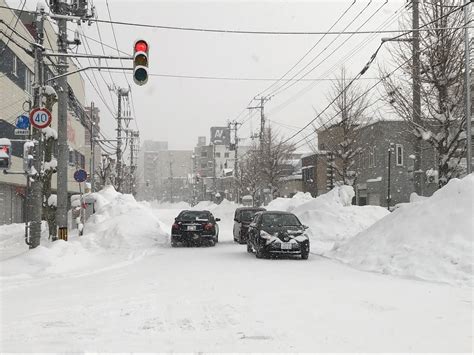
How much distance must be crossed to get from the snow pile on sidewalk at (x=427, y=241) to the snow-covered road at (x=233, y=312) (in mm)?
793

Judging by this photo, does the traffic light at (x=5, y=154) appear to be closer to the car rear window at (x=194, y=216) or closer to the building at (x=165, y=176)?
the car rear window at (x=194, y=216)

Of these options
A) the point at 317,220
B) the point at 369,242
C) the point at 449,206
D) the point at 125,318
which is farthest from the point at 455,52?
the point at 125,318

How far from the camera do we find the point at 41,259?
12.2 metres

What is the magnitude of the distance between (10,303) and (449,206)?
35.0 feet

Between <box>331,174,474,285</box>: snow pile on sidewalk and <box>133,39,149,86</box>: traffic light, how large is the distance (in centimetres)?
730

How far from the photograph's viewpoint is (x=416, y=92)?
1767 cm

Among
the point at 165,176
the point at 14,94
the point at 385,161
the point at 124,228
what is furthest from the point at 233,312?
the point at 165,176

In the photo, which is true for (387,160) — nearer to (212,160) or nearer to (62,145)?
(62,145)

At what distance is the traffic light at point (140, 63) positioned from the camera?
11.4m

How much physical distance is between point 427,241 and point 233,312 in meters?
6.69

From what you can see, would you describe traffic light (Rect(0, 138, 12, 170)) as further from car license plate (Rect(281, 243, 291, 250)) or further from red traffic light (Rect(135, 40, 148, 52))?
car license plate (Rect(281, 243, 291, 250))

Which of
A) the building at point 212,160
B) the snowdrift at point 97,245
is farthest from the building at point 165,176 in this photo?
the snowdrift at point 97,245

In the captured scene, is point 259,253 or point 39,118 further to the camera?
point 259,253

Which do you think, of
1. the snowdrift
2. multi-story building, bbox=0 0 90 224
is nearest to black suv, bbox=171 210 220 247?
the snowdrift
